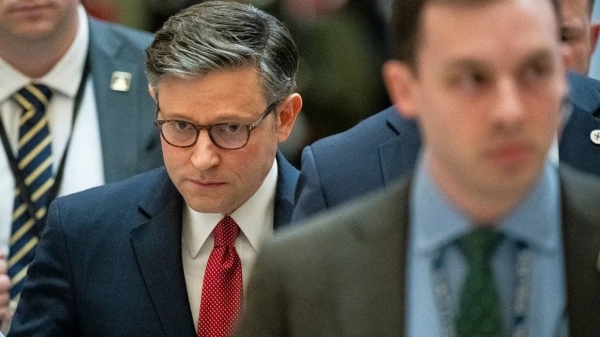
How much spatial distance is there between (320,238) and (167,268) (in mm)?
1325

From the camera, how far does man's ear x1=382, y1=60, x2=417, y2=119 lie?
1.71 meters

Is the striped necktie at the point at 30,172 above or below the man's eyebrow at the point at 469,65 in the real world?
below

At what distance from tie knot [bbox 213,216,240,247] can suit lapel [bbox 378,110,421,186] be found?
1.69 ft

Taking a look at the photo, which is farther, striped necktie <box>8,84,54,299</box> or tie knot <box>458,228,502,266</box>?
striped necktie <box>8,84,54,299</box>

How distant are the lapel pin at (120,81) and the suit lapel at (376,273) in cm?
226

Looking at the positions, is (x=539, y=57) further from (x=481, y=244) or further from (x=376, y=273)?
(x=376, y=273)

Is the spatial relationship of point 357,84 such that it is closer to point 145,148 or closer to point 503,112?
point 145,148

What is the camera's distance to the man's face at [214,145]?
2.96 metres

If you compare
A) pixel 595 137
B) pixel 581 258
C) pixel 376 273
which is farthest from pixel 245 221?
pixel 581 258

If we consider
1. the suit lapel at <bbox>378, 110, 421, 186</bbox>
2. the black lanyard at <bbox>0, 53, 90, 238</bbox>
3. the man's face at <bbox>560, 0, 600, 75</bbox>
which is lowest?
the black lanyard at <bbox>0, 53, 90, 238</bbox>

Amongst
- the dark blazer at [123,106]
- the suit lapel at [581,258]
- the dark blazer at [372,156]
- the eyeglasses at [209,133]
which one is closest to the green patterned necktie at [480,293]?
the suit lapel at [581,258]

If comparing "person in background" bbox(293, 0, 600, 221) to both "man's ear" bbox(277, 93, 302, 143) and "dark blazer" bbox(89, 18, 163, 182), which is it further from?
"dark blazer" bbox(89, 18, 163, 182)

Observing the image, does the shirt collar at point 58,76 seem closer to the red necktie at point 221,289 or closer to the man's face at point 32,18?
the man's face at point 32,18

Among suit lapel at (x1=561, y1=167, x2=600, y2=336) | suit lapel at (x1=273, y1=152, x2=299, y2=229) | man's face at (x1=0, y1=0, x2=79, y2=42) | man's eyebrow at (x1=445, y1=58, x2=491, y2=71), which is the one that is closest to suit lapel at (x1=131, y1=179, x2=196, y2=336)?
suit lapel at (x1=273, y1=152, x2=299, y2=229)
